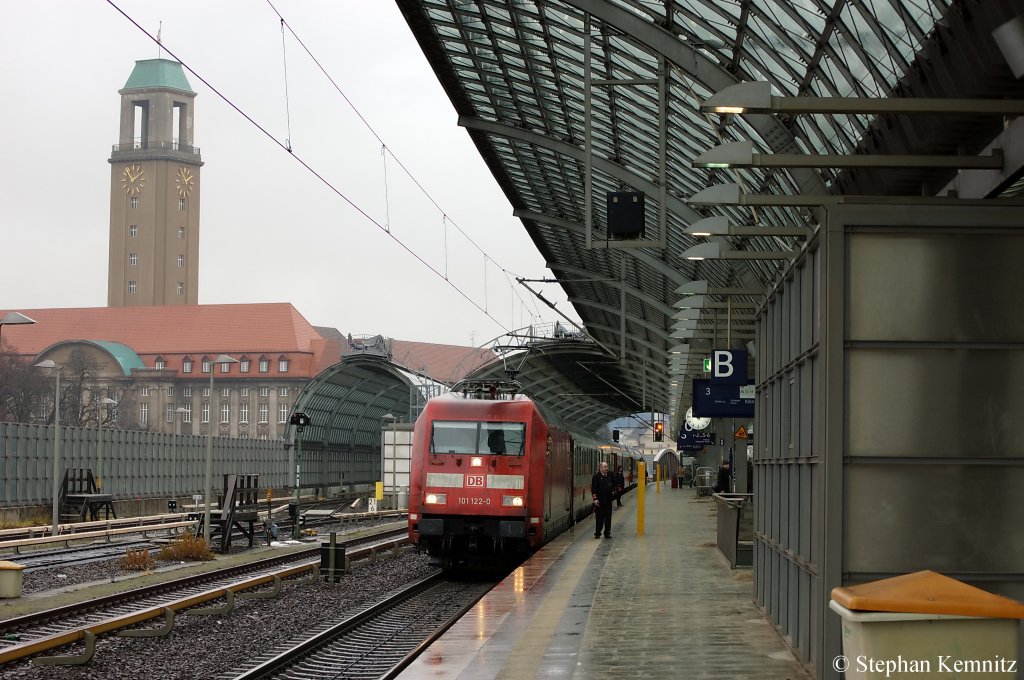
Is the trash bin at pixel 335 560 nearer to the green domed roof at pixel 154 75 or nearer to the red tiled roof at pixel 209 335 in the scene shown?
the red tiled roof at pixel 209 335

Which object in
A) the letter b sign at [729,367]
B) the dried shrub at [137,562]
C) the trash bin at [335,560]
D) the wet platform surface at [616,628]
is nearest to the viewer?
the wet platform surface at [616,628]

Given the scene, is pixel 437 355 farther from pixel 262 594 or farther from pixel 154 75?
pixel 262 594

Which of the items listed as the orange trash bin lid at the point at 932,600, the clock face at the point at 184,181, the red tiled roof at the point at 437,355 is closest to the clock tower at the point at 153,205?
the clock face at the point at 184,181

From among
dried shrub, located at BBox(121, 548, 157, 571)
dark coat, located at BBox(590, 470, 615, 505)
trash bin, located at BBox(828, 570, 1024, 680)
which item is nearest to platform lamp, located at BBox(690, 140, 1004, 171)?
trash bin, located at BBox(828, 570, 1024, 680)

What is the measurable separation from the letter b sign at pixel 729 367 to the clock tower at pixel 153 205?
11923 cm

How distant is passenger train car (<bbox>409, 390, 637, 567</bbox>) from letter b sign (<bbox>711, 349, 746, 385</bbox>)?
10.4 ft

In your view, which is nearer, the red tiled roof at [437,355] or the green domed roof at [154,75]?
the red tiled roof at [437,355]

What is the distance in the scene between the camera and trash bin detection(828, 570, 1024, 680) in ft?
21.2

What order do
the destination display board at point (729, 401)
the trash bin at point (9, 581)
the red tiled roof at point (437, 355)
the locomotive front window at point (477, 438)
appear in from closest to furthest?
the trash bin at point (9, 581) < the locomotive front window at point (477, 438) < the destination display board at point (729, 401) < the red tiled roof at point (437, 355)

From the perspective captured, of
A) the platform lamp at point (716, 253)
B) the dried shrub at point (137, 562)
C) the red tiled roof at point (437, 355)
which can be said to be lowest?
the dried shrub at point (137, 562)

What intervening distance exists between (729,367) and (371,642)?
947 cm

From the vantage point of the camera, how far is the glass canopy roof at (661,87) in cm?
1566

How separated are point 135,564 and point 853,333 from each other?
17.1 m

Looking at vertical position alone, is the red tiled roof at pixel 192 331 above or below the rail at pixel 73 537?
above
